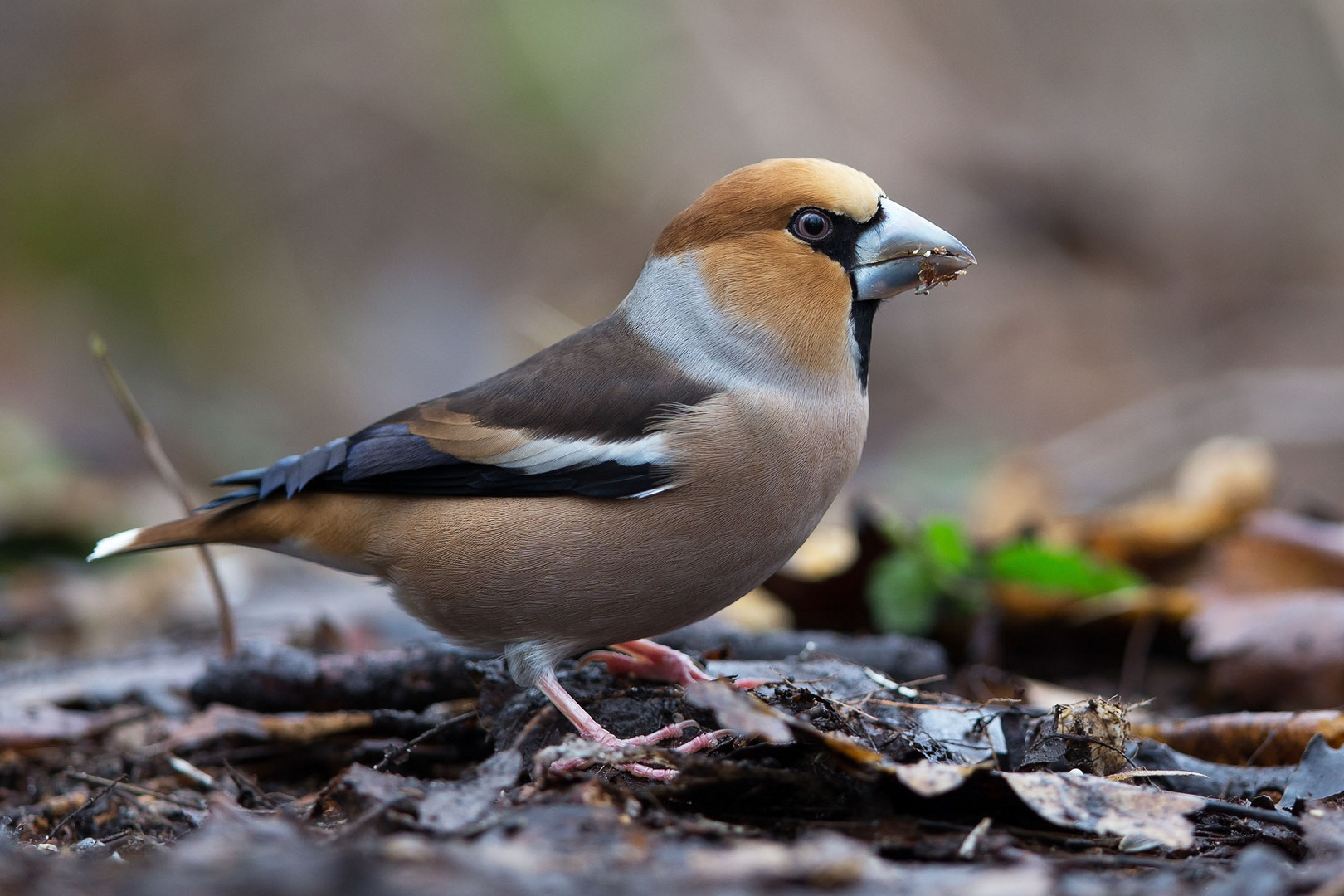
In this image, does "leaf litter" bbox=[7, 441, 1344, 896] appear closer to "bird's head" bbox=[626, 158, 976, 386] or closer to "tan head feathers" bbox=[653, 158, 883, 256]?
"bird's head" bbox=[626, 158, 976, 386]

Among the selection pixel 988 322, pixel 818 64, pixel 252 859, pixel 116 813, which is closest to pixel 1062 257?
pixel 988 322

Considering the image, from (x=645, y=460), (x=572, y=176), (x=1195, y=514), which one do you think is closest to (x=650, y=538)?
(x=645, y=460)

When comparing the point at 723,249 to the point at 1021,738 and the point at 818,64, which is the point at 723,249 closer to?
the point at 1021,738

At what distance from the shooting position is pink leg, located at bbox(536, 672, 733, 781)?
288 centimetres

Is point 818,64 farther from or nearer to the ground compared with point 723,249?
farther from the ground

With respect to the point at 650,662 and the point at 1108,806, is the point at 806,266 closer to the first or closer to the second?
the point at 650,662

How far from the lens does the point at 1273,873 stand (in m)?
2.09

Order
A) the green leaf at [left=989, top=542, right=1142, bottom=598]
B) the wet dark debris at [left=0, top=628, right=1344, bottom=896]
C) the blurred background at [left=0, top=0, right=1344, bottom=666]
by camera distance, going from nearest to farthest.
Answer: the wet dark debris at [left=0, top=628, right=1344, bottom=896] → the green leaf at [left=989, top=542, right=1142, bottom=598] → the blurred background at [left=0, top=0, right=1344, bottom=666]

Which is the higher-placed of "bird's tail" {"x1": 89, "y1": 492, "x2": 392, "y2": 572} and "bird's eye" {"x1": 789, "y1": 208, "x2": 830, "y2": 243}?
"bird's eye" {"x1": 789, "y1": 208, "x2": 830, "y2": 243}

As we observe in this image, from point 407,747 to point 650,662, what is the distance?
1001mm

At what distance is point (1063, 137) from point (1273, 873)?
13.9 meters

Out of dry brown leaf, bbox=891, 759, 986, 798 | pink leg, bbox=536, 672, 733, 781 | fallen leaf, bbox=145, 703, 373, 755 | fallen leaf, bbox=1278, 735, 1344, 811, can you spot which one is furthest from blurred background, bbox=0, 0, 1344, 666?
dry brown leaf, bbox=891, 759, 986, 798

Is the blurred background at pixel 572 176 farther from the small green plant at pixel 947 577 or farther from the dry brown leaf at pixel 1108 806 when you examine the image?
the dry brown leaf at pixel 1108 806

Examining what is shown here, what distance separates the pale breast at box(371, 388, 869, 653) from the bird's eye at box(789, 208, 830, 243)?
0.55 meters
